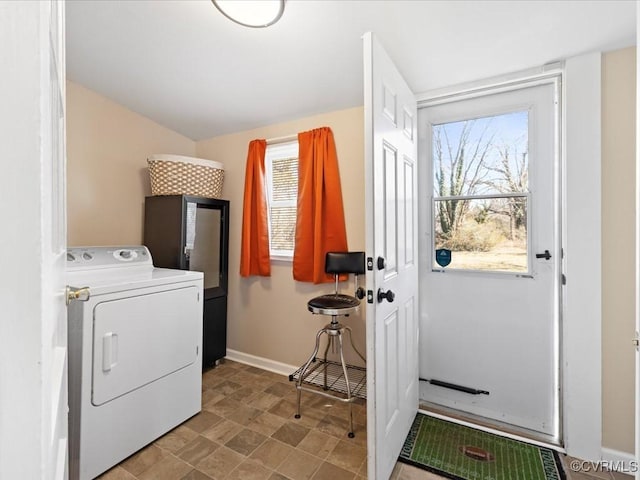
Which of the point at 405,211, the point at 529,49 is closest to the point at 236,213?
the point at 405,211

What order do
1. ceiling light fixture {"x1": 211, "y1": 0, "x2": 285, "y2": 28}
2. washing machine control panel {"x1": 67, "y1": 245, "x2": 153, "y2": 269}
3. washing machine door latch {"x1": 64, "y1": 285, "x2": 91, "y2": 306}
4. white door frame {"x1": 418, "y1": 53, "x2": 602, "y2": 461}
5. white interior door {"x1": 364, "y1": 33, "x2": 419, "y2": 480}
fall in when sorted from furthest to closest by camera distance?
1. washing machine control panel {"x1": 67, "y1": 245, "x2": 153, "y2": 269}
2. white door frame {"x1": 418, "y1": 53, "x2": 602, "y2": 461}
3. ceiling light fixture {"x1": 211, "y1": 0, "x2": 285, "y2": 28}
4. white interior door {"x1": 364, "y1": 33, "x2": 419, "y2": 480}
5. washing machine door latch {"x1": 64, "y1": 285, "x2": 91, "y2": 306}

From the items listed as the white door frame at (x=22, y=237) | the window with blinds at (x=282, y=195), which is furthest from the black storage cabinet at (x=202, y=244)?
the white door frame at (x=22, y=237)

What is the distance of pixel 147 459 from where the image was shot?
1675 millimetres

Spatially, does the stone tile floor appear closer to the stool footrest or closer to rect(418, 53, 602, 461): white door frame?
the stool footrest

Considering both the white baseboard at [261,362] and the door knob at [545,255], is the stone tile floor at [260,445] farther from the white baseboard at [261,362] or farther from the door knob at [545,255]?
the door knob at [545,255]

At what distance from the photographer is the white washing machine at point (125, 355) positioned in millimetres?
1500

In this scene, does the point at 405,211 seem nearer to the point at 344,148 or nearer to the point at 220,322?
the point at 344,148

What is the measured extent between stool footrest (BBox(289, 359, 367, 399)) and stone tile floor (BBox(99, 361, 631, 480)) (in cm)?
10

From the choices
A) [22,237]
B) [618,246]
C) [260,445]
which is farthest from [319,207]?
[22,237]

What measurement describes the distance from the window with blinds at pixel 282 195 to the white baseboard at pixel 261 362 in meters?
0.97

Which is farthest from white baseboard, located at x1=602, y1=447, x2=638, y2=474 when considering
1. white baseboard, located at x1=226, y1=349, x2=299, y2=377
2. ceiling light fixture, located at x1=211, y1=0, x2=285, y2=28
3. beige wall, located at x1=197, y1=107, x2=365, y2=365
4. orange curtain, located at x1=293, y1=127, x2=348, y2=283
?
ceiling light fixture, located at x1=211, y1=0, x2=285, y2=28

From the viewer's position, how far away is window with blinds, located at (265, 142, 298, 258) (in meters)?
2.72

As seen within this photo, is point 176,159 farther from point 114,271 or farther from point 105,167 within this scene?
point 114,271

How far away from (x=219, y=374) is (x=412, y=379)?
5.52ft
